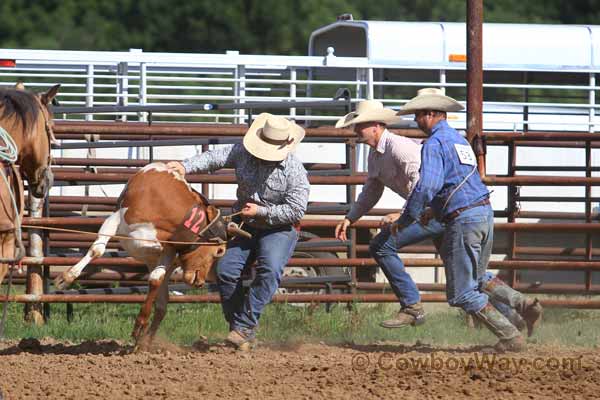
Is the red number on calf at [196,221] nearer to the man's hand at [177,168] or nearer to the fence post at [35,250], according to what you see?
the man's hand at [177,168]

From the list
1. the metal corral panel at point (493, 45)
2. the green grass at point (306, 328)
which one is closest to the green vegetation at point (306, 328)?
the green grass at point (306, 328)

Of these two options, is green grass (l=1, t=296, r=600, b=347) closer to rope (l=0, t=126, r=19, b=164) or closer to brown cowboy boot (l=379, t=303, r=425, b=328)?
brown cowboy boot (l=379, t=303, r=425, b=328)

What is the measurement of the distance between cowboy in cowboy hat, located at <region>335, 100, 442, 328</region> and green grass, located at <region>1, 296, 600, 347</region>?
0.75m

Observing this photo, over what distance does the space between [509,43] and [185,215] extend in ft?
24.3

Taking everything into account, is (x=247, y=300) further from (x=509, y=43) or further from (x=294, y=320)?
(x=509, y=43)

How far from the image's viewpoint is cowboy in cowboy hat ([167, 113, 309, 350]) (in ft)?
25.4

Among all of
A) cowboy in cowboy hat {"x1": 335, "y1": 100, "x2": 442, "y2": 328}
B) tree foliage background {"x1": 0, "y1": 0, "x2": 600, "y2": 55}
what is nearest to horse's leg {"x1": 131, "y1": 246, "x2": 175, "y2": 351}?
cowboy in cowboy hat {"x1": 335, "y1": 100, "x2": 442, "y2": 328}

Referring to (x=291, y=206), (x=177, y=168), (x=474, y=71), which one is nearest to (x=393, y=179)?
(x=291, y=206)

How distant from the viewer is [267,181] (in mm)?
7840

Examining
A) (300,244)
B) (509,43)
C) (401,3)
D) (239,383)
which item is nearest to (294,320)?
(300,244)

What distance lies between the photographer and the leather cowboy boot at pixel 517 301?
8.30 metres

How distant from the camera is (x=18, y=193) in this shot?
22.4ft

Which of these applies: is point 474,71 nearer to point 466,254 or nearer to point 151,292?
point 466,254

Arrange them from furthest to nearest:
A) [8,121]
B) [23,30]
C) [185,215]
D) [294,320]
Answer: [23,30]
[294,320]
[185,215]
[8,121]
